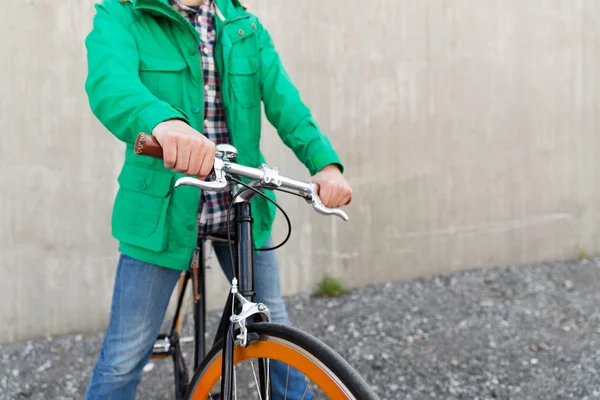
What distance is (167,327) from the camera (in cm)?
367

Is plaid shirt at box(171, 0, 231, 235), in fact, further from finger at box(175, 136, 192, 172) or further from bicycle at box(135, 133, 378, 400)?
finger at box(175, 136, 192, 172)

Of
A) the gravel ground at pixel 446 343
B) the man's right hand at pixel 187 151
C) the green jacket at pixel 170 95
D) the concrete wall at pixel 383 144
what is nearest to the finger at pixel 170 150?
the man's right hand at pixel 187 151

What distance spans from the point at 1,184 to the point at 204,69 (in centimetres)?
211

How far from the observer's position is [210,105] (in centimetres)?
186

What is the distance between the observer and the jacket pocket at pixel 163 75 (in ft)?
5.76

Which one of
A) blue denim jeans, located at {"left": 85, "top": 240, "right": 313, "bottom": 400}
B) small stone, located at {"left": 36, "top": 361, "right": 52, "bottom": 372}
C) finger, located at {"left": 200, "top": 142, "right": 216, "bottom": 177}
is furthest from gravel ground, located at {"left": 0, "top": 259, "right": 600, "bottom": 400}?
finger, located at {"left": 200, "top": 142, "right": 216, "bottom": 177}

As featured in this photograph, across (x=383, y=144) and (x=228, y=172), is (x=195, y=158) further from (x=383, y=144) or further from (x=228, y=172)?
(x=383, y=144)

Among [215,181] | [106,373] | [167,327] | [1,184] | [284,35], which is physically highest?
[284,35]

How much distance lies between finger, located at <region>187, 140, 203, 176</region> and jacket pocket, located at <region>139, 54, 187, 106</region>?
48cm

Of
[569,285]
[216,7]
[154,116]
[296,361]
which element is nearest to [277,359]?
[296,361]

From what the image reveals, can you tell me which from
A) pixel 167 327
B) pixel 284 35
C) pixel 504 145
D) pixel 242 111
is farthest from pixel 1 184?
pixel 504 145

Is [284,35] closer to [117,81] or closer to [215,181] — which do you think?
[117,81]

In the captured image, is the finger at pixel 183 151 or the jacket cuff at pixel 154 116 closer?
the finger at pixel 183 151

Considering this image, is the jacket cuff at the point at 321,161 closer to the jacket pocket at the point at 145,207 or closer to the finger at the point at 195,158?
the jacket pocket at the point at 145,207
